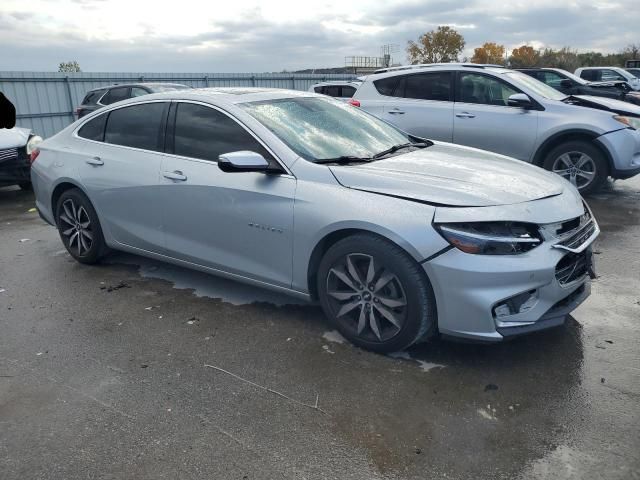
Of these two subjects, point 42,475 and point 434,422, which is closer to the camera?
point 42,475

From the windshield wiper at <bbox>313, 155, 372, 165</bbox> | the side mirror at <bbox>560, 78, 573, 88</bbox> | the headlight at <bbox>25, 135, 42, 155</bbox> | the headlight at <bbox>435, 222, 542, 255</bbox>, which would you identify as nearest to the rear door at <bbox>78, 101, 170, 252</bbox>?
the windshield wiper at <bbox>313, 155, 372, 165</bbox>

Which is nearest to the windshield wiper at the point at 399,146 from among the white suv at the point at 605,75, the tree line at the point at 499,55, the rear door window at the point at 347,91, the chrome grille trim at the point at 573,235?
the chrome grille trim at the point at 573,235

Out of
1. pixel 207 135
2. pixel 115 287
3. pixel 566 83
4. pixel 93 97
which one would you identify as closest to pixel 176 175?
pixel 207 135

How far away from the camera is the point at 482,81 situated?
25.9 feet


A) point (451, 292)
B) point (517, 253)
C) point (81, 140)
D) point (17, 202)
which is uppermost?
Answer: point (81, 140)

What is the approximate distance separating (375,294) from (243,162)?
120 centimetres

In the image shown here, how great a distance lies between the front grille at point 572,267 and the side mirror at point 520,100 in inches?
175

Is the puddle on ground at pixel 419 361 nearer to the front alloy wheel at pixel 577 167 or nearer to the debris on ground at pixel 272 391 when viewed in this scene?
the debris on ground at pixel 272 391

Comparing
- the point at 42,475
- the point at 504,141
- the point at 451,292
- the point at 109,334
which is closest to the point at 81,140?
the point at 109,334

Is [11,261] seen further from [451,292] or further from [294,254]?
[451,292]

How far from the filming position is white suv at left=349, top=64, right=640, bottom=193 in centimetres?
723

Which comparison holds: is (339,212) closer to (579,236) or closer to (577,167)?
(579,236)

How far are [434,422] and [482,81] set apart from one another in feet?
20.3

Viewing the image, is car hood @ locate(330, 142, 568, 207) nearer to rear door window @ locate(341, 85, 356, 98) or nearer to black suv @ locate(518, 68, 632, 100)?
rear door window @ locate(341, 85, 356, 98)
